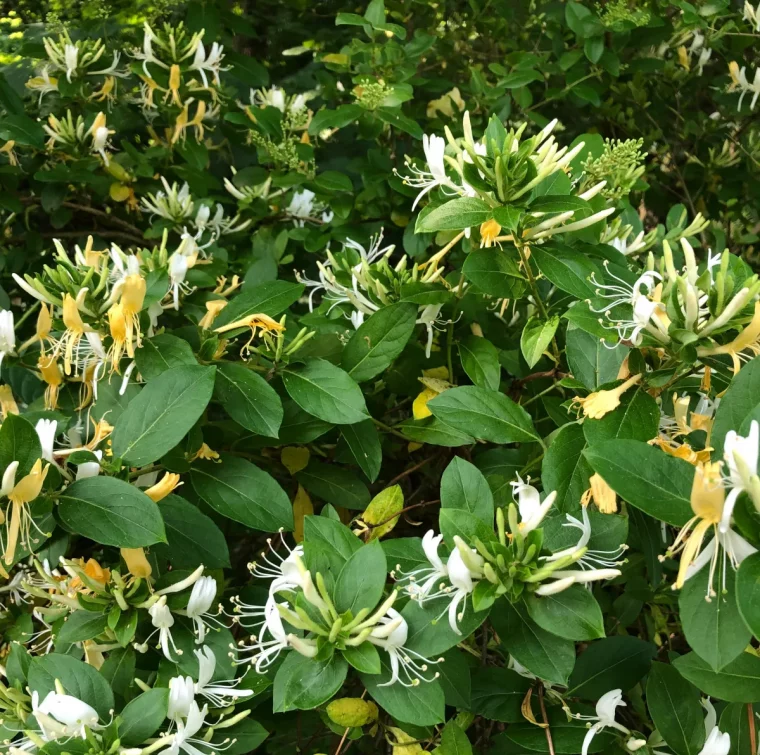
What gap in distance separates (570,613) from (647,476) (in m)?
0.14

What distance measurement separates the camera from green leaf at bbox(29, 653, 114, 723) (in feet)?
2.10

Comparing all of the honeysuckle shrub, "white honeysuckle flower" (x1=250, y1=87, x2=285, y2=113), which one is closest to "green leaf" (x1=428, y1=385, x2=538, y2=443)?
the honeysuckle shrub

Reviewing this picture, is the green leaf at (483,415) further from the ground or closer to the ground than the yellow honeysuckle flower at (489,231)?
closer to the ground

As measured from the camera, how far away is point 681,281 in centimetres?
58

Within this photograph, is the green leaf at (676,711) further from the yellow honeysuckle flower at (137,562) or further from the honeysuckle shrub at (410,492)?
the yellow honeysuckle flower at (137,562)

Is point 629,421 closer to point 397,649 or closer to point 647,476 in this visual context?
point 647,476

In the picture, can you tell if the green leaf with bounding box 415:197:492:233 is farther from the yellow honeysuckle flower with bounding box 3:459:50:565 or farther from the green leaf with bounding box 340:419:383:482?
the yellow honeysuckle flower with bounding box 3:459:50:565

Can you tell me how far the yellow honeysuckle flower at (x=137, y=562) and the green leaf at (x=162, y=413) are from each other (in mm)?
84

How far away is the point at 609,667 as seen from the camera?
72cm

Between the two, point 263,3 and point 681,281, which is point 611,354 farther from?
point 263,3

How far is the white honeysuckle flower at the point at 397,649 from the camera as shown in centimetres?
58

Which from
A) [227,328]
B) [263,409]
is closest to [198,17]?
[227,328]

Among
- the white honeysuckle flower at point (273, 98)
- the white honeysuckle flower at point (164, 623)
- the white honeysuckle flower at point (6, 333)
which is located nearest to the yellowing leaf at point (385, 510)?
the white honeysuckle flower at point (164, 623)

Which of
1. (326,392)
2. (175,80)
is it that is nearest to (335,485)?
(326,392)
